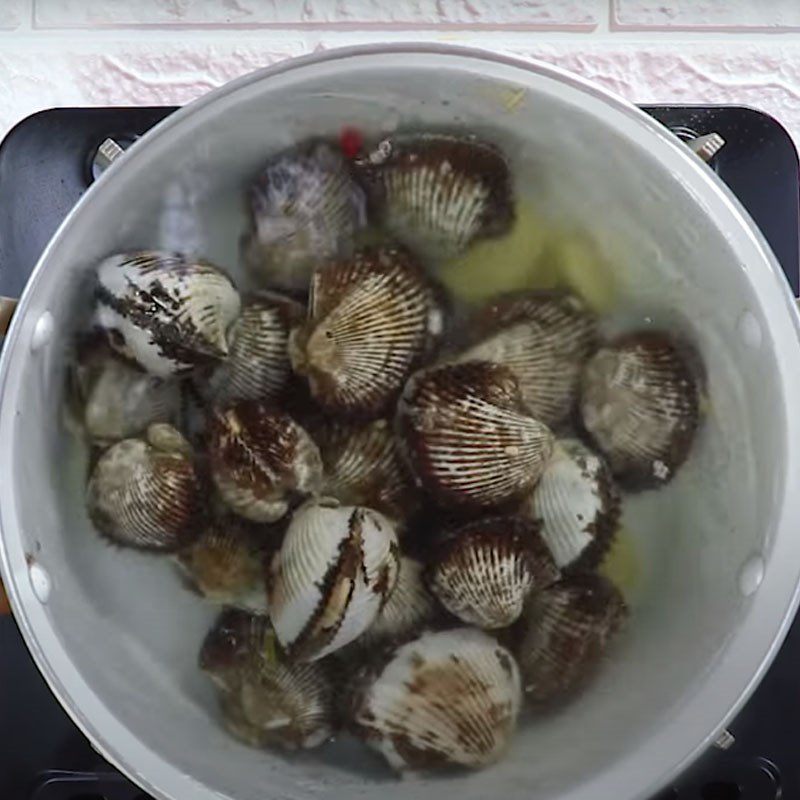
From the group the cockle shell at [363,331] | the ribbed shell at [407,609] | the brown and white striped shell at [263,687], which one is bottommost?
the brown and white striped shell at [263,687]

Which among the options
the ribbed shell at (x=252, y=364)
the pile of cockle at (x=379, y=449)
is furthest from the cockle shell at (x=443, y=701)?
the ribbed shell at (x=252, y=364)

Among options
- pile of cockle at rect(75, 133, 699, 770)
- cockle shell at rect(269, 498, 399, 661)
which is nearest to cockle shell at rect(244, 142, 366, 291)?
pile of cockle at rect(75, 133, 699, 770)

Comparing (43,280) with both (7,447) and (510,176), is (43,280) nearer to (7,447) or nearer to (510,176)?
(7,447)

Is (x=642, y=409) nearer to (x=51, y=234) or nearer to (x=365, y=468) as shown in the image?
(x=365, y=468)

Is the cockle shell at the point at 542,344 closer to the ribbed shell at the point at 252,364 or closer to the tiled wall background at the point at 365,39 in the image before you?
the ribbed shell at the point at 252,364

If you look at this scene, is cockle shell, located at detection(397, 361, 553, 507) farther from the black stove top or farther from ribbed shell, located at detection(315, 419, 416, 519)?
the black stove top
